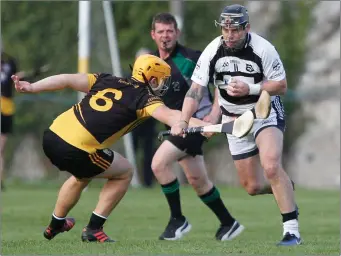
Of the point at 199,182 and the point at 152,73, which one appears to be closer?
the point at 152,73

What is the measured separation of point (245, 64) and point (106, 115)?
1.32 meters

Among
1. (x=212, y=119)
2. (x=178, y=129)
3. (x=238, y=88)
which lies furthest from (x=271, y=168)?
(x=212, y=119)

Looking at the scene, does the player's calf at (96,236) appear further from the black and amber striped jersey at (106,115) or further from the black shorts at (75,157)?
the black and amber striped jersey at (106,115)

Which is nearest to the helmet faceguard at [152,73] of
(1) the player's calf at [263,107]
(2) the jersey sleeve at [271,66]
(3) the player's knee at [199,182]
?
(2) the jersey sleeve at [271,66]

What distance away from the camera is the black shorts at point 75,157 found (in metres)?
9.46

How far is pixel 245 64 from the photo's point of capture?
969 centimetres

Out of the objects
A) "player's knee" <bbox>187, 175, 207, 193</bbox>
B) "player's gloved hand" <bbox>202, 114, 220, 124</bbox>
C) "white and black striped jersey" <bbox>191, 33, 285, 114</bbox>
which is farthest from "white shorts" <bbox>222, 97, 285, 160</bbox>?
"player's knee" <bbox>187, 175, 207, 193</bbox>

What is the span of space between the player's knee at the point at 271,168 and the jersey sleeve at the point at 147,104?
1049mm

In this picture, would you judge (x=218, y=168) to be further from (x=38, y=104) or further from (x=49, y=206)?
(x=49, y=206)

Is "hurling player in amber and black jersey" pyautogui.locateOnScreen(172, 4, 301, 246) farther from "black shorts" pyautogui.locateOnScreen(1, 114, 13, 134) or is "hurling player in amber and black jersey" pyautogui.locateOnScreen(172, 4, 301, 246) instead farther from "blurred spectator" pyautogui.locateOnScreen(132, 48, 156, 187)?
"blurred spectator" pyautogui.locateOnScreen(132, 48, 156, 187)

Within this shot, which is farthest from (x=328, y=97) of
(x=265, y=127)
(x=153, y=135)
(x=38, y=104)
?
(x=265, y=127)

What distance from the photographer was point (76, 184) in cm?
984

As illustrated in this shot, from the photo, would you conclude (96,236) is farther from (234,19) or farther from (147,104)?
(234,19)

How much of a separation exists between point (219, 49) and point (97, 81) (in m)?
1.12
